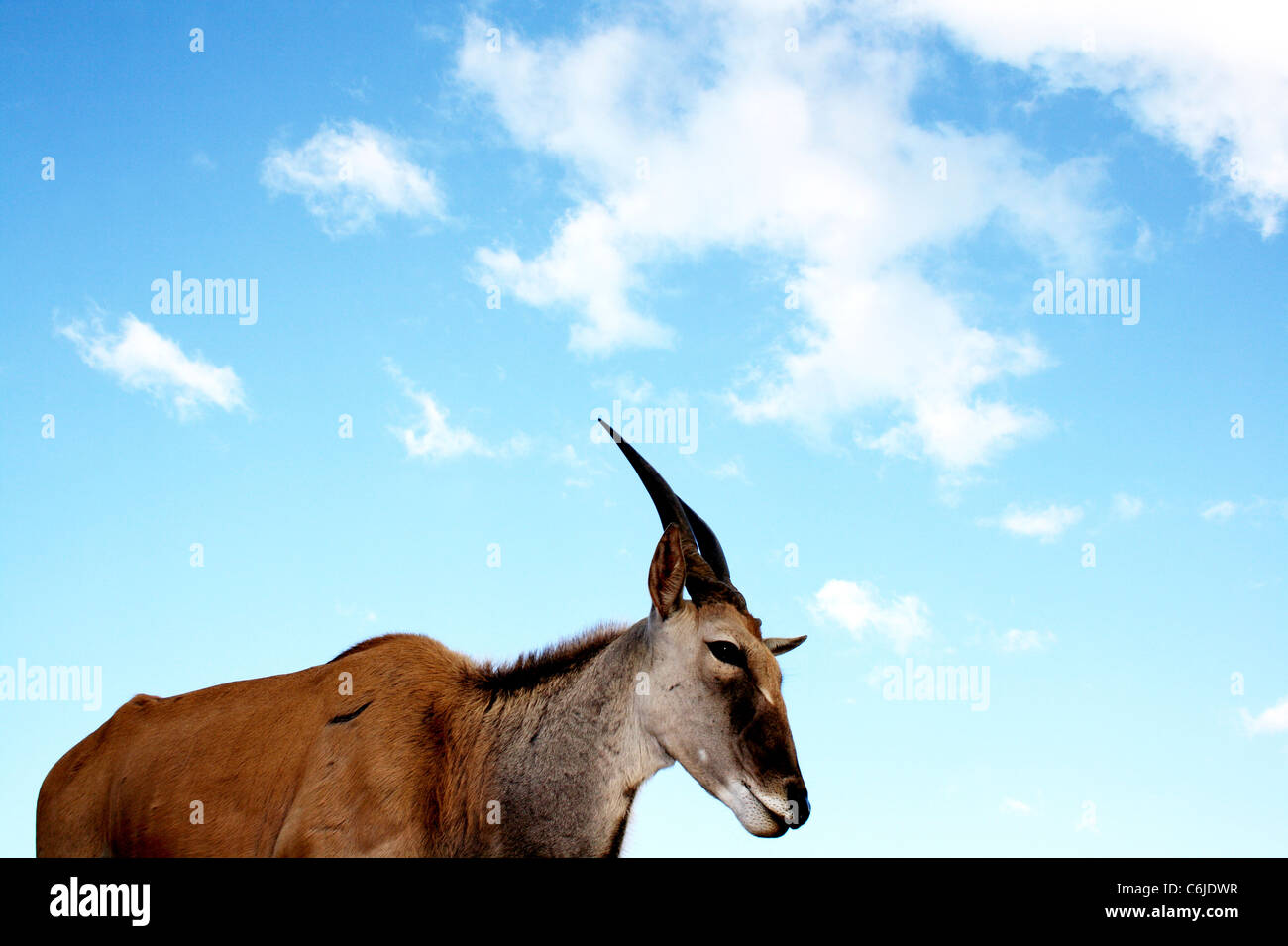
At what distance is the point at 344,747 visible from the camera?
28.8 ft

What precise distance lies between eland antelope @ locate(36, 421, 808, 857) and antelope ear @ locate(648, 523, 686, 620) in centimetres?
1

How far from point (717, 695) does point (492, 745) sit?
2.11 meters

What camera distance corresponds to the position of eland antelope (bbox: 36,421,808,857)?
8.09m

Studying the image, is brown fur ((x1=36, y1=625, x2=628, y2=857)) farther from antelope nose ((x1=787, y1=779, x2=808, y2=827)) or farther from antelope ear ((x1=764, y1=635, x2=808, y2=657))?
antelope nose ((x1=787, y1=779, x2=808, y2=827))

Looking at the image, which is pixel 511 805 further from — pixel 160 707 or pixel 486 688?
pixel 160 707

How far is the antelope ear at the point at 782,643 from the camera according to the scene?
959 cm

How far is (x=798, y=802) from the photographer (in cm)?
752

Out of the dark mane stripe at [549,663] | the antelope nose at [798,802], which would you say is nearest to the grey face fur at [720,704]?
the antelope nose at [798,802]

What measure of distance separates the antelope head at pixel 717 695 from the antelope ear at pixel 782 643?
0.79 metres

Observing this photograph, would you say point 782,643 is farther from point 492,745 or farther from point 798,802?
point 492,745

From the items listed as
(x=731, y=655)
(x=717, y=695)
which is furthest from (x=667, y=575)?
(x=717, y=695)

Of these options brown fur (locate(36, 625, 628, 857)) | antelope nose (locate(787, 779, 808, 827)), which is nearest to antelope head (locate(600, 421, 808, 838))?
antelope nose (locate(787, 779, 808, 827))
